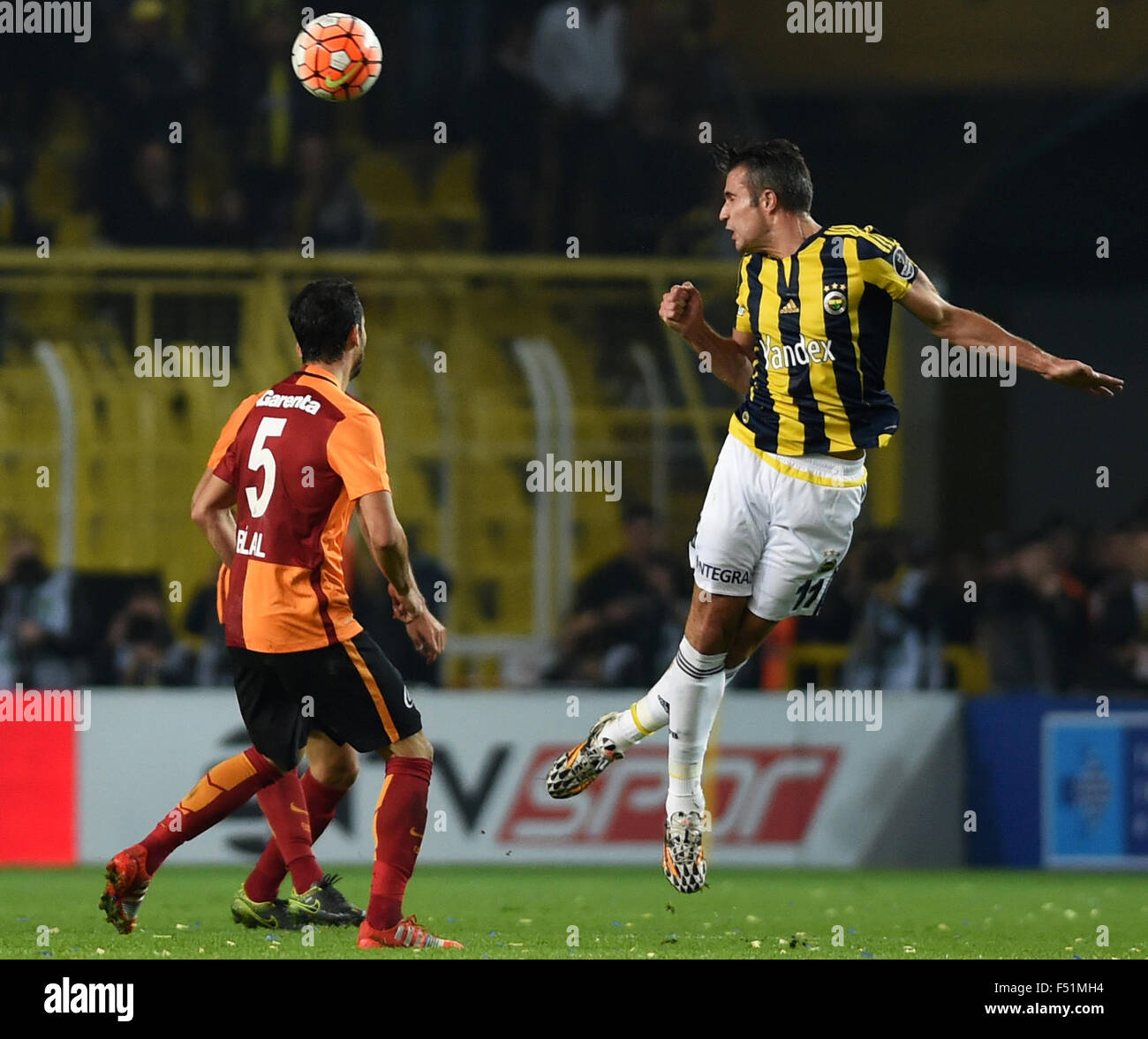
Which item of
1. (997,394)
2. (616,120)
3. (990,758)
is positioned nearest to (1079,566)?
(990,758)

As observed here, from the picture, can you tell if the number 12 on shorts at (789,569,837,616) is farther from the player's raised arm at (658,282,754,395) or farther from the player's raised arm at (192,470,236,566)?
the player's raised arm at (192,470,236,566)

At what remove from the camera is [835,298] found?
20.5ft

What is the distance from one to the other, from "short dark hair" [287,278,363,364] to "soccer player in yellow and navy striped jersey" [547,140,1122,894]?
1002 mm

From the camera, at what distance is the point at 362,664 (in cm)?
612

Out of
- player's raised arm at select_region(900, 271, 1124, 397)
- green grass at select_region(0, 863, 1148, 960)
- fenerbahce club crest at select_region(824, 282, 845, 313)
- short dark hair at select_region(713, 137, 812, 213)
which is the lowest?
green grass at select_region(0, 863, 1148, 960)

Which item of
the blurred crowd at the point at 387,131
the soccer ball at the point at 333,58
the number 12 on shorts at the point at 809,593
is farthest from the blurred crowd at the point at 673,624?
the number 12 on shorts at the point at 809,593

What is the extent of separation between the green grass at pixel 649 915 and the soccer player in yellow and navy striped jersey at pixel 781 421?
0.64 m

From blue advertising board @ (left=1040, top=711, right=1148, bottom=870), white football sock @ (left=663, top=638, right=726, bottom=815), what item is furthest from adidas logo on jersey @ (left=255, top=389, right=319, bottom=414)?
blue advertising board @ (left=1040, top=711, right=1148, bottom=870)

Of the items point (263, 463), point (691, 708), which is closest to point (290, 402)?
point (263, 463)

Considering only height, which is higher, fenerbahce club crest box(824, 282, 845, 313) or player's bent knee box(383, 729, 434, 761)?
fenerbahce club crest box(824, 282, 845, 313)

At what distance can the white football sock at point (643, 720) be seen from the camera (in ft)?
21.7

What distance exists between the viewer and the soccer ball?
7.64 metres

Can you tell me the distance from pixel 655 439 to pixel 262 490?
19.7 ft
